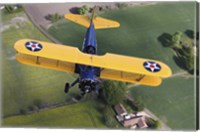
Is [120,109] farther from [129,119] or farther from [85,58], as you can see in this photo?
[85,58]

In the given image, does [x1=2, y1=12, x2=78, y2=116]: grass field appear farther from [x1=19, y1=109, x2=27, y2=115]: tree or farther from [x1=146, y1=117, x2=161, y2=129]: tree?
[x1=146, y1=117, x2=161, y2=129]: tree

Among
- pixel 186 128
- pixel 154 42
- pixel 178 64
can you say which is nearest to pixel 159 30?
pixel 154 42

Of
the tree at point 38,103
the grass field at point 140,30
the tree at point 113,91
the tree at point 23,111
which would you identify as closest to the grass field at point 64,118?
the tree at point 23,111

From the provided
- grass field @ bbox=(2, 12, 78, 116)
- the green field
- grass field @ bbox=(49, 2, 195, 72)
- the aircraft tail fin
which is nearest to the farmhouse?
the green field

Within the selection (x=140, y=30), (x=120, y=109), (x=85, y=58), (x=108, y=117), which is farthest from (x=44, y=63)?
(x=140, y=30)

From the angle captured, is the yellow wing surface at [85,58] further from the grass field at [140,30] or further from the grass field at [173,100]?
the grass field at [140,30]

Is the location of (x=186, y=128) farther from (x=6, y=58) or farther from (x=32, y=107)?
(x=6, y=58)
